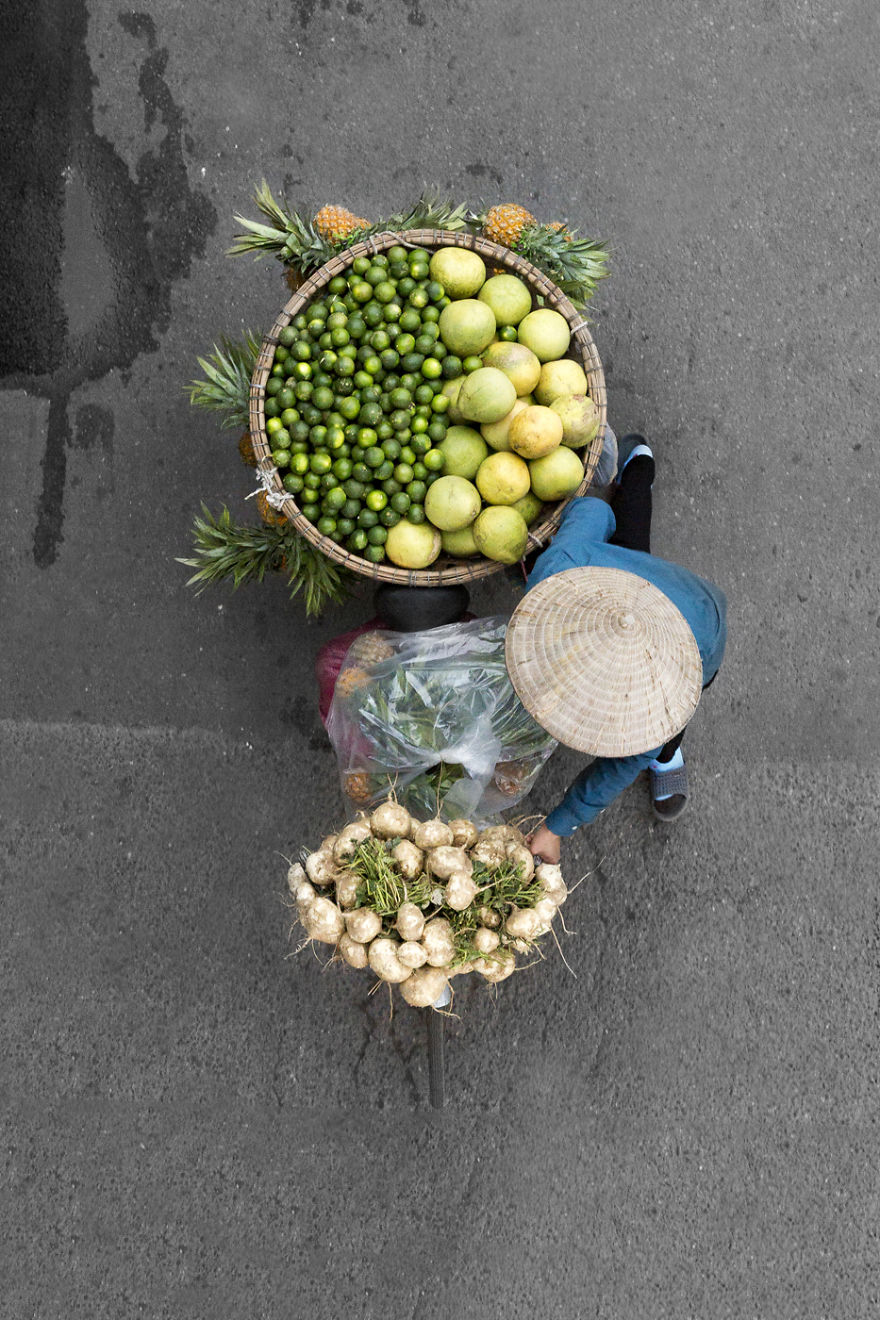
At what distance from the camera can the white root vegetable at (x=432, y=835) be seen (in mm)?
2590

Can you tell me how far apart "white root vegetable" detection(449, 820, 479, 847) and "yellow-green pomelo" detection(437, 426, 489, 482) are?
3.64ft

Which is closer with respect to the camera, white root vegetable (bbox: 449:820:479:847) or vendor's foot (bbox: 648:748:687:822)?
white root vegetable (bbox: 449:820:479:847)

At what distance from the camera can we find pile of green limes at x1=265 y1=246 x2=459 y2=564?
8.61 ft

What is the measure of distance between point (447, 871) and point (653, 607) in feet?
3.18

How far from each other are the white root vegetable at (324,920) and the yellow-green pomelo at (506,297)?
74.3 inches

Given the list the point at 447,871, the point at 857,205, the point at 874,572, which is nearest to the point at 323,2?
the point at 857,205

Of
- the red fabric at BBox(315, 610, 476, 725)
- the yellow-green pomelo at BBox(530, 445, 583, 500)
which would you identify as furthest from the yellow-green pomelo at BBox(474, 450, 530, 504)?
the red fabric at BBox(315, 610, 476, 725)

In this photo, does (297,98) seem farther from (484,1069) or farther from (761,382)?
(484,1069)

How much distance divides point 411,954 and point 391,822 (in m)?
0.39

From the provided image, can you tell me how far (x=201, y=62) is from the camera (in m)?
3.50

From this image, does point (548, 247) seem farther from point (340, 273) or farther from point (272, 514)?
point (272, 514)

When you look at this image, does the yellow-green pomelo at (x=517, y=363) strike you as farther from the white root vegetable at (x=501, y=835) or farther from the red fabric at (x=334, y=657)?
the white root vegetable at (x=501, y=835)

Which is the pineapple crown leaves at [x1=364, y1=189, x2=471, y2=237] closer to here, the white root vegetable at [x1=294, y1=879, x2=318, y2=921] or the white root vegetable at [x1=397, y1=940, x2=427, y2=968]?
the white root vegetable at [x1=294, y1=879, x2=318, y2=921]

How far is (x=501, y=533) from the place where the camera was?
104 inches
